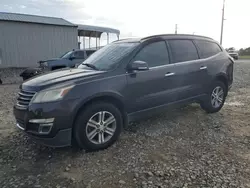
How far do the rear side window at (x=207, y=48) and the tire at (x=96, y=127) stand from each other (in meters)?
2.59

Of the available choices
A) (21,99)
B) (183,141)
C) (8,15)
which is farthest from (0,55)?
(183,141)

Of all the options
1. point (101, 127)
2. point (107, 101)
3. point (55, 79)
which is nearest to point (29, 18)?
point (55, 79)

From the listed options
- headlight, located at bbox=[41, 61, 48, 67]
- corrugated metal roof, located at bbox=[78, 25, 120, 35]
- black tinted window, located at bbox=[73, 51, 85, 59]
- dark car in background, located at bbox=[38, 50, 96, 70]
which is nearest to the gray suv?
dark car in background, located at bbox=[38, 50, 96, 70]

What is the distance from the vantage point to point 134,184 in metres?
2.71

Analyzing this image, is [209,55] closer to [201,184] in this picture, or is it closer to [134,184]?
[201,184]

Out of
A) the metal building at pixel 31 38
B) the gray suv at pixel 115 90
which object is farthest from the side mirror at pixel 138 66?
the metal building at pixel 31 38

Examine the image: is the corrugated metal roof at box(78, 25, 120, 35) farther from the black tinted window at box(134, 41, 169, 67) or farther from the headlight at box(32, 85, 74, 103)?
the headlight at box(32, 85, 74, 103)

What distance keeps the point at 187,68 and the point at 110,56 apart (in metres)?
1.60

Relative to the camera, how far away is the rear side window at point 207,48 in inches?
197

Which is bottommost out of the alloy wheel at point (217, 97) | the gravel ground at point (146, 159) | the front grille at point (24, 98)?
the gravel ground at point (146, 159)

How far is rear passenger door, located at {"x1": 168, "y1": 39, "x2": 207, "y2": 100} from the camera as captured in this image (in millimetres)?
4418

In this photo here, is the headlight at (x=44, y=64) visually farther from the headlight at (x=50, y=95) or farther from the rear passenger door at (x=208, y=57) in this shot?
the headlight at (x=50, y=95)

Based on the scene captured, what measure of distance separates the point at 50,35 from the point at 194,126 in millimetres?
16885

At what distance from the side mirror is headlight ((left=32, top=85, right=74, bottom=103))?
1.13 metres
